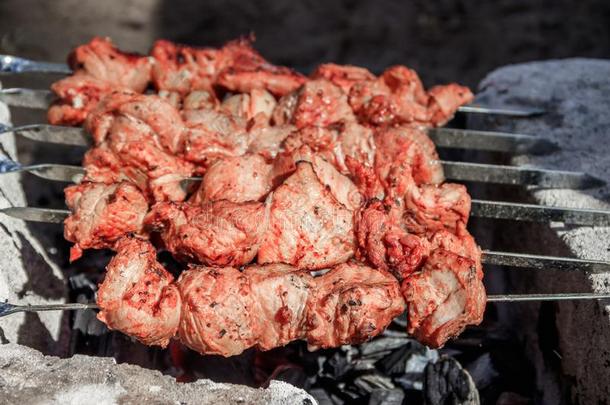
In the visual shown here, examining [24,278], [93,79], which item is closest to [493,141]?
[93,79]

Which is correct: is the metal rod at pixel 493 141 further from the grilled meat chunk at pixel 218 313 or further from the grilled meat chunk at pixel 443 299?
the grilled meat chunk at pixel 218 313

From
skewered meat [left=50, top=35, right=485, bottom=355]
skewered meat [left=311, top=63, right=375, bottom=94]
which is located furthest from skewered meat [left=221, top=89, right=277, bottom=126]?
skewered meat [left=311, top=63, right=375, bottom=94]

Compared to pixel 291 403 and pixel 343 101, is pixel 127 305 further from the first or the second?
pixel 343 101

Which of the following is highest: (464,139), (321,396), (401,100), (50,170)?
(401,100)

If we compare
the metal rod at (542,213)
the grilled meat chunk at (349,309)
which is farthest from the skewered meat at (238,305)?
the metal rod at (542,213)

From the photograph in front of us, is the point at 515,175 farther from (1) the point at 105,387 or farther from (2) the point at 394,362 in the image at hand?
(1) the point at 105,387
